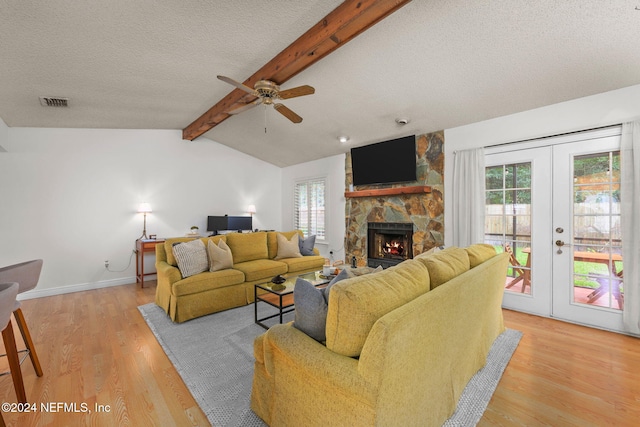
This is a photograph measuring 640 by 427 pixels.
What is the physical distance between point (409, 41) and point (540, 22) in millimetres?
972

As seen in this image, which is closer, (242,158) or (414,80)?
(414,80)

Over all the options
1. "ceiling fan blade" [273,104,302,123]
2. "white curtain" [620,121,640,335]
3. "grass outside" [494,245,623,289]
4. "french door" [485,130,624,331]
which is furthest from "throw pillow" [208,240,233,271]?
"white curtain" [620,121,640,335]

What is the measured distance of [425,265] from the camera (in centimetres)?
178

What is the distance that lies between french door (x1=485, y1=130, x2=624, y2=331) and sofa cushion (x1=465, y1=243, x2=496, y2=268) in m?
1.35

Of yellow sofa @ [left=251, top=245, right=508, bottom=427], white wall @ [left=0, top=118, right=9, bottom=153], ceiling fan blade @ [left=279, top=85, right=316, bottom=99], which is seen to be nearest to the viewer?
yellow sofa @ [left=251, top=245, right=508, bottom=427]

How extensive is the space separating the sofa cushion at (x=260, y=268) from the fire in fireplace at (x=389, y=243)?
1789 mm

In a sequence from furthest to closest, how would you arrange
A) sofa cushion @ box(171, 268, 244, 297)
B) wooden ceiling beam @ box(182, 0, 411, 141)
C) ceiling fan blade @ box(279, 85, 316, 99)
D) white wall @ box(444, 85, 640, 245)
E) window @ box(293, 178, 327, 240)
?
window @ box(293, 178, 327, 240) → sofa cushion @ box(171, 268, 244, 297) → white wall @ box(444, 85, 640, 245) → ceiling fan blade @ box(279, 85, 316, 99) → wooden ceiling beam @ box(182, 0, 411, 141)

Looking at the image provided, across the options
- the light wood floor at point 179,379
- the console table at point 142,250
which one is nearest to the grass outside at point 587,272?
the light wood floor at point 179,379

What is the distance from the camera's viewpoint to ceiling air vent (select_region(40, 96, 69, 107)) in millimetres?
3440

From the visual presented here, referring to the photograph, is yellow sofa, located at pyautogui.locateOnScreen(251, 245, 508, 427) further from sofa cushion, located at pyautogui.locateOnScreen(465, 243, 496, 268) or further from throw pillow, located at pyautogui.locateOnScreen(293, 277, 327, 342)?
sofa cushion, located at pyautogui.locateOnScreen(465, 243, 496, 268)

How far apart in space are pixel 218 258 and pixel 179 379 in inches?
68.8

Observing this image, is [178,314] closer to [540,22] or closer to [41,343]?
[41,343]

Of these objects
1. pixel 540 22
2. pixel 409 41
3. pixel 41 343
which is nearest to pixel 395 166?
pixel 409 41

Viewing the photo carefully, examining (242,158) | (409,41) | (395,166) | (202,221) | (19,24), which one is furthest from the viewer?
(242,158)
